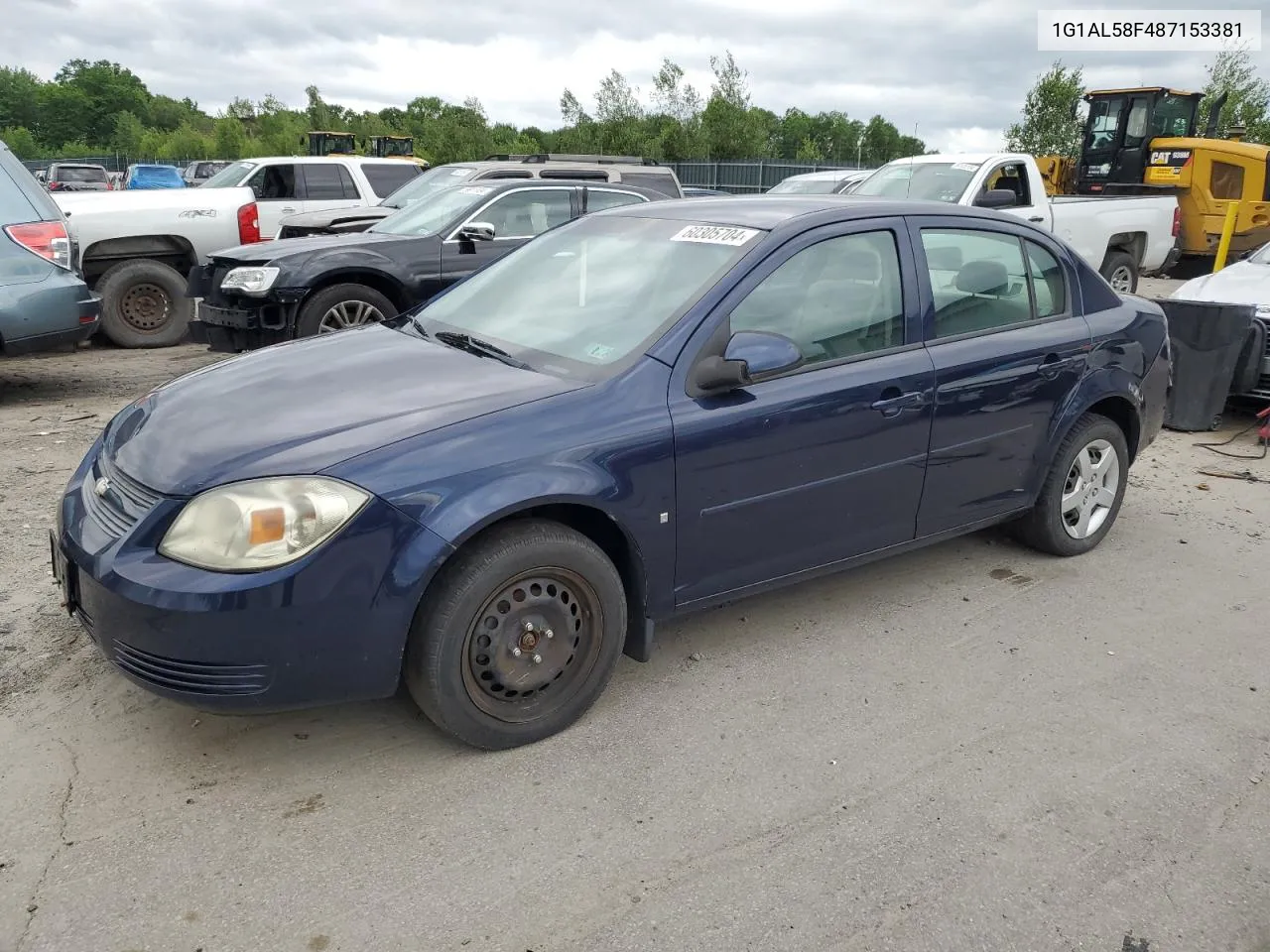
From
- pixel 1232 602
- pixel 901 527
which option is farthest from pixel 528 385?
pixel 1232 602

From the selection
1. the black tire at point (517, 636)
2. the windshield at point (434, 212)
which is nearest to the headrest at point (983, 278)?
the black tire at point (517, 636)

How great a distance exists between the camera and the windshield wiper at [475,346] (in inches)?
140

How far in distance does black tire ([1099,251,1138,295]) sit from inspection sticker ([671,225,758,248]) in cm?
1059

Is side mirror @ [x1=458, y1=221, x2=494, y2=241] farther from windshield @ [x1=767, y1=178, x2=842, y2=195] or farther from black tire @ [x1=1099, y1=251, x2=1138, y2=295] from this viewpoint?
black tire @ [x1=1099, y1=251, x2=1138, y2=295]

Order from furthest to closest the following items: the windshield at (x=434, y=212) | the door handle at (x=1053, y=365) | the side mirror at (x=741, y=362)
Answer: the windshield at (x=434, y=212)
the door handle at (x=1053, y=365)
the side mirror at (x=741, y=362)

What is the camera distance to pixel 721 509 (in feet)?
11.4

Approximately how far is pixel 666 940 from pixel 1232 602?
334 centimetres

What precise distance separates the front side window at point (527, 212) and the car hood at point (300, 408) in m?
4.91

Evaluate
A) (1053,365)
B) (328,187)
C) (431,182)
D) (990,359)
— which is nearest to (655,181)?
(431,182)

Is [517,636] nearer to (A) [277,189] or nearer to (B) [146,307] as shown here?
(B) [146,307]

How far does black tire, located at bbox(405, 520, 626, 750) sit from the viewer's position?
2957 millimetres

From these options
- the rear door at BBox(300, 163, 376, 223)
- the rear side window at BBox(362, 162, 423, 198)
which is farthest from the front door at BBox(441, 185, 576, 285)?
the rear side window at BBox(362, 162, 423, 198)

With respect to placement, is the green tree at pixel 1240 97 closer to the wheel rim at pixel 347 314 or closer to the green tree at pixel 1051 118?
the green tree at pixel 1051 118

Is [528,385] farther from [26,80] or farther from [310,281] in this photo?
[26,80]
